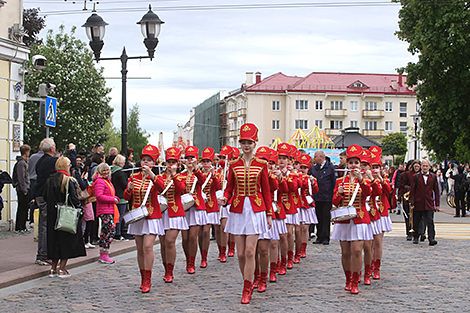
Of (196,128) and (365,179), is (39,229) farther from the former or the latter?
(196,128)

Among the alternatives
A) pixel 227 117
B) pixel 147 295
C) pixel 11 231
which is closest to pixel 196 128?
pixel 227 117

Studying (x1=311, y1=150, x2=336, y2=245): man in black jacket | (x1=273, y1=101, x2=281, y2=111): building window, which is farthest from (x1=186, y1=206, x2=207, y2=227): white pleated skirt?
(x1=273, y1=101, x2=281, y2=111): building window

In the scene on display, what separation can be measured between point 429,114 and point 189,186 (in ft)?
82.4

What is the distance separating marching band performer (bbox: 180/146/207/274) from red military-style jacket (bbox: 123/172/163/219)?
1477 mm

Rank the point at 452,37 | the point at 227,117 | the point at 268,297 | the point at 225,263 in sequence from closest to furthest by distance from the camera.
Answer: the point at 268,297 < the point at 225,263 < the point at 452,37 < the point at 227,117

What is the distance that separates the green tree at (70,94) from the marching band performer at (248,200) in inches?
1391

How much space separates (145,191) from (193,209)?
1980mm

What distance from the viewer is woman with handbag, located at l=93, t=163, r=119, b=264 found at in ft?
38.8

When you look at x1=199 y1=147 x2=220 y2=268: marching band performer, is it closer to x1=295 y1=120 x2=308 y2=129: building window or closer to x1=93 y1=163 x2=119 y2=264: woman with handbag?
x1=93 y1=163 x2=119 y2=264: woman with handbag

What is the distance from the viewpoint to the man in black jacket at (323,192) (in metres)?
15.5

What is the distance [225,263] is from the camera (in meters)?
12.1

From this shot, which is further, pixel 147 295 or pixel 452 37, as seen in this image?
pixel 452 37

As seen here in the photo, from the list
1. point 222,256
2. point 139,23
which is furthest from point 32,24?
point 222,256

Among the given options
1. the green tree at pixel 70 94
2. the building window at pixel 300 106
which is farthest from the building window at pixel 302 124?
the green tree at pixel 70 94
